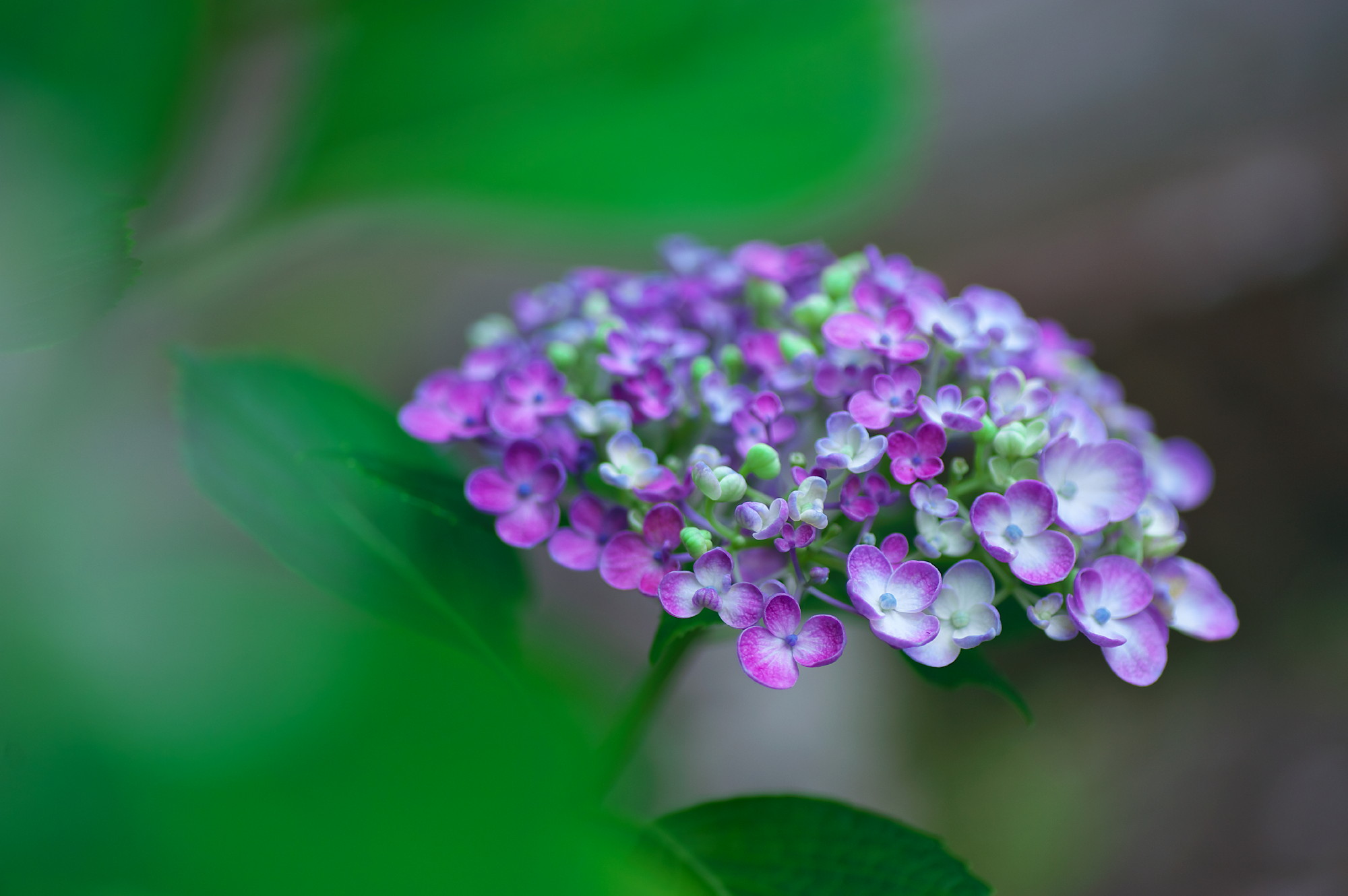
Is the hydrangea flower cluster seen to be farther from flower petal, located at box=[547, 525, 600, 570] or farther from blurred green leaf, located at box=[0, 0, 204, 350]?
blurred green leaf, located at box=[0, 0, 204, 350]

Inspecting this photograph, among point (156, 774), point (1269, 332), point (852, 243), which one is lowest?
point (156, 774)

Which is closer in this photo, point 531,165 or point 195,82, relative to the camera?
point 195,82

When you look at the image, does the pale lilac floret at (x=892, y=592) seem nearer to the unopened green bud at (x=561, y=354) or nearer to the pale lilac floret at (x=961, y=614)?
the pale lilac floret at (x=961, y=614)

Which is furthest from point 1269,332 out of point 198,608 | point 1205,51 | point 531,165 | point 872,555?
point 198,608

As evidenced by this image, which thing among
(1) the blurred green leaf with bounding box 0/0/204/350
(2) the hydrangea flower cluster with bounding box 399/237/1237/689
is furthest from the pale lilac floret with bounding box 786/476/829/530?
(1) the blurred green leaf with bounding box 0/0/204/350

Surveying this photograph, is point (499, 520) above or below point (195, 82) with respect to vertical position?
below

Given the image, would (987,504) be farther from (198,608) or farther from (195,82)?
(195,82)
